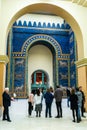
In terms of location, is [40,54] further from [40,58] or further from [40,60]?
[40,60]

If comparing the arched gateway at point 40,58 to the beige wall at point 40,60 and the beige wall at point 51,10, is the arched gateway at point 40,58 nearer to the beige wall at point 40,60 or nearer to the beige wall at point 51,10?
the beige wall at point 40,60

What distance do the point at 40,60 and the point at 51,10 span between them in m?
16.4

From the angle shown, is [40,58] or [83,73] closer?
[83,73]

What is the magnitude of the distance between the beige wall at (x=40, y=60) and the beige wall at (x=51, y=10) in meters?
16.2

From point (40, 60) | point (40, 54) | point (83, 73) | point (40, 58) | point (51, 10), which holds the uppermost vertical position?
point (40, 54)

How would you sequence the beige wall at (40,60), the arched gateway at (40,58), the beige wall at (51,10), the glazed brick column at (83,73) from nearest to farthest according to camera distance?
the beige wall at (51,10)
the glazed brick column at (83,73)
the arched gateway at (40,58)
the beige wall at (40,60)

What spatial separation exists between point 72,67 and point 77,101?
56.0 ft

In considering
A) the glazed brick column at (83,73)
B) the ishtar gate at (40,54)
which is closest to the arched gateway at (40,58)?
the ishtar gate at (40,54)

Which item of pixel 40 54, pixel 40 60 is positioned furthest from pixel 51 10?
pixel 40 54

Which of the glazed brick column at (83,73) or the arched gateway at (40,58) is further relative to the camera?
the arched gateway at (40,58)

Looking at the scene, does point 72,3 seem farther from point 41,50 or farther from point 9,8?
point 41,50

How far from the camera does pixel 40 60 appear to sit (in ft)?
88.9

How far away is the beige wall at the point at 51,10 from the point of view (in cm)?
973

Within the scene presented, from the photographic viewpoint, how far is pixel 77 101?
7832 millimetres
